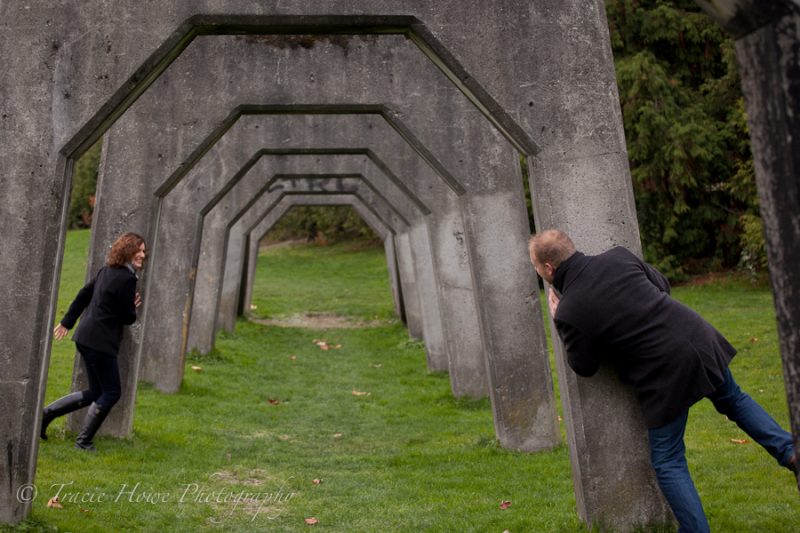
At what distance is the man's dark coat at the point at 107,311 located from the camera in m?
9.69

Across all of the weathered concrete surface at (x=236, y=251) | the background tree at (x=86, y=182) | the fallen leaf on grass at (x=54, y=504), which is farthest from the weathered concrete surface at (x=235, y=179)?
the background tree at (x=86, y=182)

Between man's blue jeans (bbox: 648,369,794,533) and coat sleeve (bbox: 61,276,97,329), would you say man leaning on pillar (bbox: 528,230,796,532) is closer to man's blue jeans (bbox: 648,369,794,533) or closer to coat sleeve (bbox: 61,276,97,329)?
man's blue jeans (bbox: 648,369,794,533)

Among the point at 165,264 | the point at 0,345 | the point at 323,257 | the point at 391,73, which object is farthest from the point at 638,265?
the point at 323,257

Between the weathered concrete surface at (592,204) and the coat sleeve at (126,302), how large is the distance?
4.52 meters

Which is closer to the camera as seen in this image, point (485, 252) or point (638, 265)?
point (638, 265)

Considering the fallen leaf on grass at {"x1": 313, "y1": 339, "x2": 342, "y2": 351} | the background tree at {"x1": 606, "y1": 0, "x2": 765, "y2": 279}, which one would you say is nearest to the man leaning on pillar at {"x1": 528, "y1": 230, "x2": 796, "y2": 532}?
the fallen leaf on grass at {"x1": 313, "y1": 339, "x2": 342, "y2": 351}

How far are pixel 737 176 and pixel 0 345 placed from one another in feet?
77.9

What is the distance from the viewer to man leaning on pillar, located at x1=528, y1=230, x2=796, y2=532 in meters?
5.98

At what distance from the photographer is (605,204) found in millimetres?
6859

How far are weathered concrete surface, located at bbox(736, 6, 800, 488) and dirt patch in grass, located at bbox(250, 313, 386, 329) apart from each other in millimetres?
24960

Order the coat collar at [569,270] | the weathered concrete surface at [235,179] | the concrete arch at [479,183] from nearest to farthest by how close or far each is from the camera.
Result: the coat collar at [569,270] → the concrete arch at [479,183] → the weathered concrete surface at [235,179]

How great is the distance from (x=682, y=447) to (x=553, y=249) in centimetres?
146

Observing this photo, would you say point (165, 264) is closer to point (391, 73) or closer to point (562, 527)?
point (391, 73)

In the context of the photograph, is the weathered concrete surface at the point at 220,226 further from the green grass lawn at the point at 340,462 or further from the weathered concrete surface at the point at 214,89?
the weathered concrete surface at the point at 214,89
